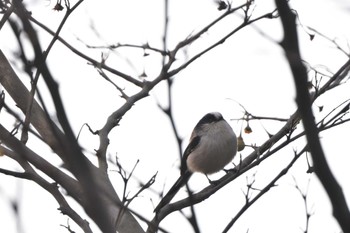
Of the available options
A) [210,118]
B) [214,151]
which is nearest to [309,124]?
[214,151]

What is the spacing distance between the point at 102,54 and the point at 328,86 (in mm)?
1874

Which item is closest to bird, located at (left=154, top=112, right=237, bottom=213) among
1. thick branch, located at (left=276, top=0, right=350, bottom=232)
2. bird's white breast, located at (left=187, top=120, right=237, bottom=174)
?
bird's white breast, located at (left=187, top=120, right=237, bottom=174)

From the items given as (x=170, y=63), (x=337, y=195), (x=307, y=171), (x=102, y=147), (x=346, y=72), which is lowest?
(x=337, y=195)

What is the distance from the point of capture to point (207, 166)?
6934 mm

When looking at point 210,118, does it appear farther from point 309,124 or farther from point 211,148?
point 309,124

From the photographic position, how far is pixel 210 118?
750 centimetres

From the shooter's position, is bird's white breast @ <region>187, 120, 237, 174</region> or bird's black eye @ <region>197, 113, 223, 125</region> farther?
bird's black eye @ <region>197, 113, 223, 125</region>

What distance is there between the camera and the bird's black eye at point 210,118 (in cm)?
744

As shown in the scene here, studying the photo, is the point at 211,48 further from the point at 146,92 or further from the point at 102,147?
the point at 102,147

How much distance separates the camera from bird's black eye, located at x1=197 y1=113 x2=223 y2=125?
744cm

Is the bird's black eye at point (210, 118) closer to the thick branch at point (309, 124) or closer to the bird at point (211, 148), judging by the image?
the bird at point (211, 148)

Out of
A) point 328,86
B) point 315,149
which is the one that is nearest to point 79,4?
point 328,86

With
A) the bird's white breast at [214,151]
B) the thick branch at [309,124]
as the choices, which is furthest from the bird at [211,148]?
the thick branch at [309,124]

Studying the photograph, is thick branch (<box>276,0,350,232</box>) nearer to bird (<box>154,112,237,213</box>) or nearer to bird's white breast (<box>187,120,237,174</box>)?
bird (<box>154,112,237,213</box>)
